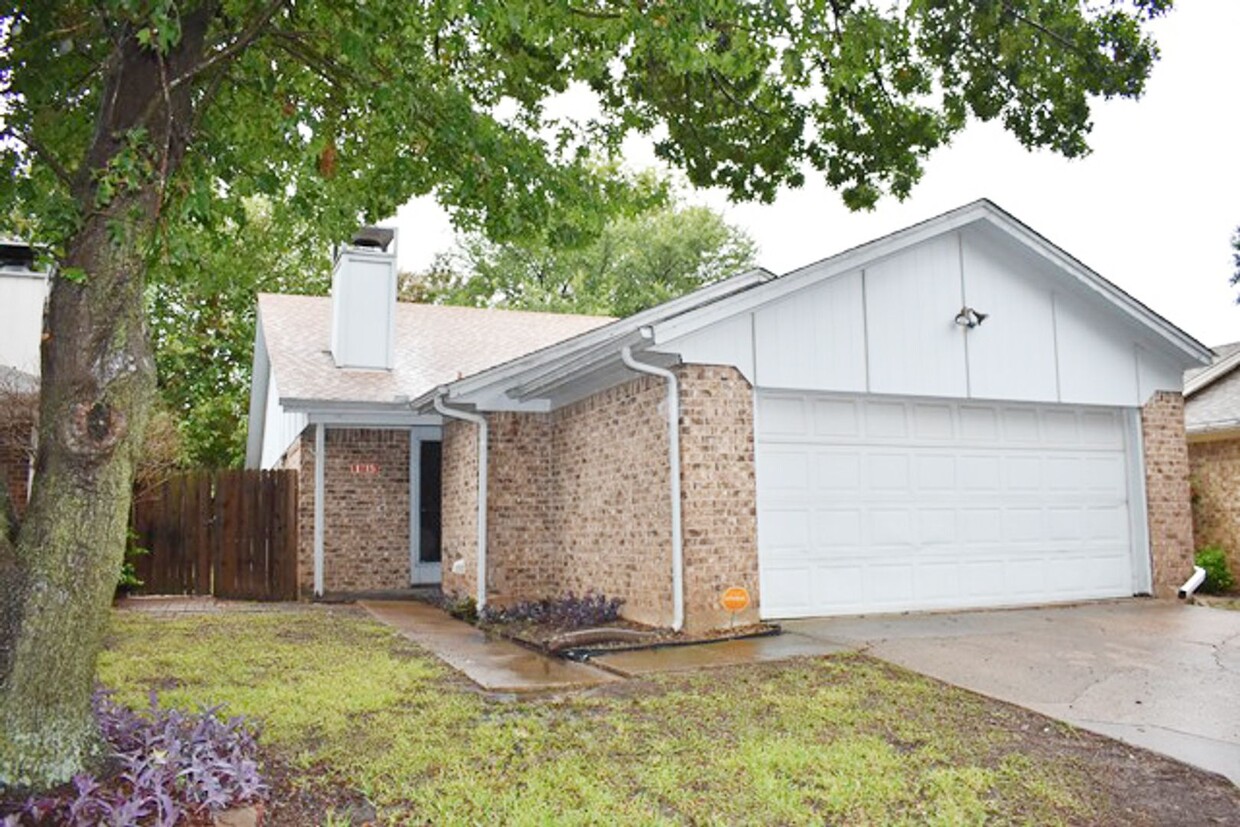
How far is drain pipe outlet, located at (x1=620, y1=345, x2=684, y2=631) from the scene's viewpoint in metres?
9.00

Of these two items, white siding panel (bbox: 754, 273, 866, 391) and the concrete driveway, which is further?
white siding panel (bbox: 754, 273, 866, 391)

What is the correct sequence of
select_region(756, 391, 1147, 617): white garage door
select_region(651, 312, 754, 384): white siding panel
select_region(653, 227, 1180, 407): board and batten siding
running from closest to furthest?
1. select_region(651, 312, 754, 384): white siding panel
2. select_region(653, 227, 1180, 407): board and batten siding
3. select_region(756, 391, 1147, 617): white garage door

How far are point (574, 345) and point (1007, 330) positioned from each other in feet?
17.2

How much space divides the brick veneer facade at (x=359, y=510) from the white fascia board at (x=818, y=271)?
733 centimetres

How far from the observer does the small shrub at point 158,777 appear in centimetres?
371

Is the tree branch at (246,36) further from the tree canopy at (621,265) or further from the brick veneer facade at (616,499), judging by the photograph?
the tree canopy at (621,265)

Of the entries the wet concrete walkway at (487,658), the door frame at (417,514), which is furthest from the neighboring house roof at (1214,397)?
the door frame at (417,514)

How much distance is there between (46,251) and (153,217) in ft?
1.59

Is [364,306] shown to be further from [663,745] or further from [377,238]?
[663,745]

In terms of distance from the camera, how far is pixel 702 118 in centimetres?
883

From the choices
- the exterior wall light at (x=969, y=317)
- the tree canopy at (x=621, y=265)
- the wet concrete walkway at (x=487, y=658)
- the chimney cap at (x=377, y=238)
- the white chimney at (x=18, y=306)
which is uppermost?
the tree canopy at (x=621, y=265)

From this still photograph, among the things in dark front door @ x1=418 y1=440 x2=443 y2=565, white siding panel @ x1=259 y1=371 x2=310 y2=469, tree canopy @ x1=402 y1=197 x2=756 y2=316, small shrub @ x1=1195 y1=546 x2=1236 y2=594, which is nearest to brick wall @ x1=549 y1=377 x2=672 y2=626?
dark front door @ x1=418 y1=440 x2=443 y2=565

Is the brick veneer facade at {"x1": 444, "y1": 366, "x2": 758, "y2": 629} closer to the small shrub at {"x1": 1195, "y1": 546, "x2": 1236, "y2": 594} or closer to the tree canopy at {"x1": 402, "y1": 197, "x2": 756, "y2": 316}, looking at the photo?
the small shrub at {"x1": 1195, "y1": 546, "x2": 1236, "y2": 594}

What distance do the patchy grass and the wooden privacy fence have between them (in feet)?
20.3
